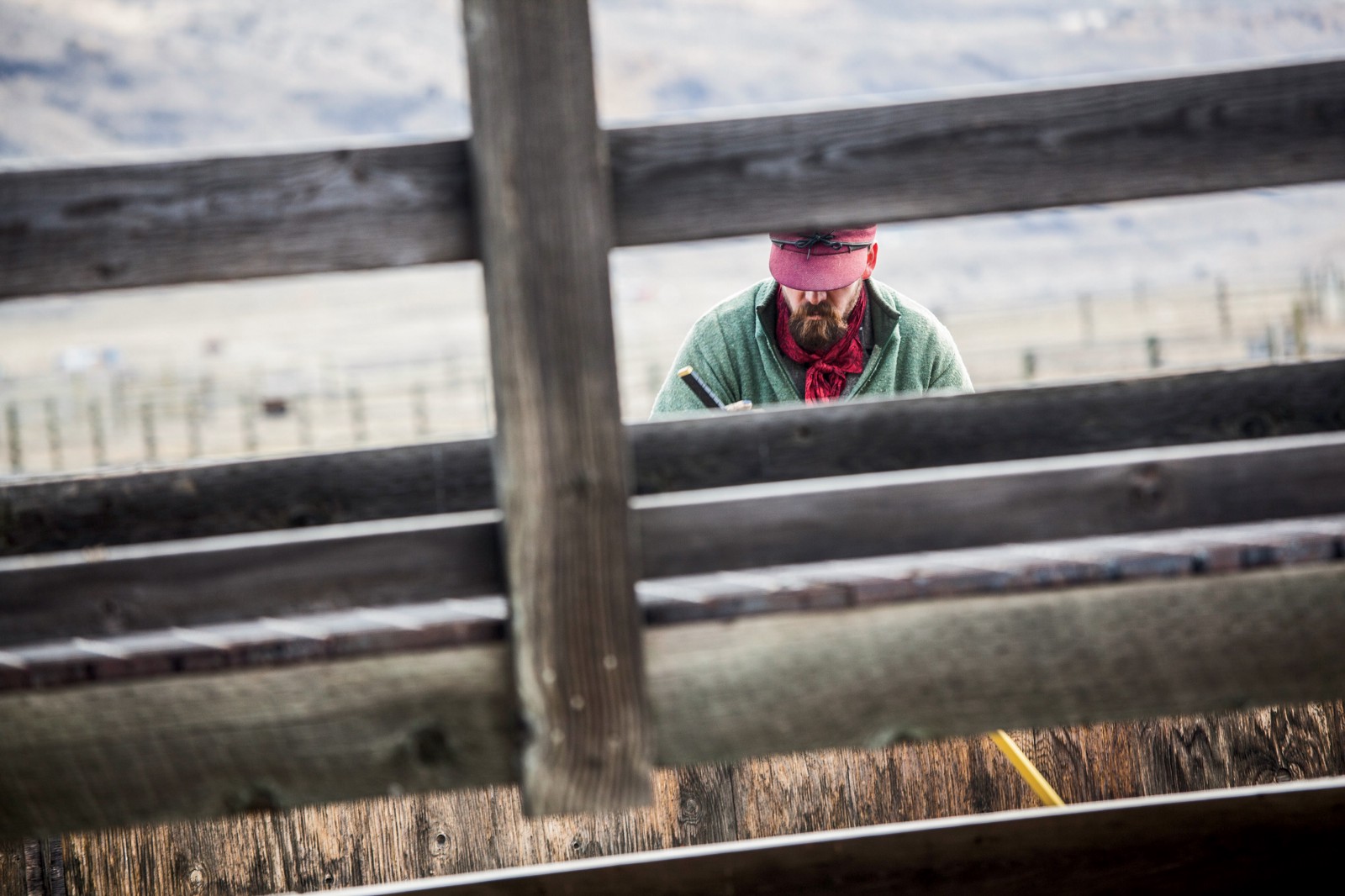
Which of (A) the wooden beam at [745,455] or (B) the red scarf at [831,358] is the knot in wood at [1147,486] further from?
(B) the red scarf at [831,358]

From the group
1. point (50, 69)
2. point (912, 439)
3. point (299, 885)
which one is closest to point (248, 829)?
point (299, 885)

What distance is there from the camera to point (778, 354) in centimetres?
394

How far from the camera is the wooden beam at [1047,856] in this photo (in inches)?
67.6

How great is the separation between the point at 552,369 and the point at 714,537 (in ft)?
1.05

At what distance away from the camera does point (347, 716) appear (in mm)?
1543

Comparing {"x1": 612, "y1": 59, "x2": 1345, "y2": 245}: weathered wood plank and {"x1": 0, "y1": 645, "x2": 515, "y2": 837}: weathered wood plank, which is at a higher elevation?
{"x1": 612, "y1": 59, "x2": 1345, "y2": 245}: weathered wood plank

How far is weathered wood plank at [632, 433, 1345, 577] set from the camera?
1.58 m

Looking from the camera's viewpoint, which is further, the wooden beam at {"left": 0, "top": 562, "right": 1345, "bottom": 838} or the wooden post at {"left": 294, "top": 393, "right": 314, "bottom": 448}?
the wooden post at {"left": 294, "top": 393, "right": 314, "bottom": 448}

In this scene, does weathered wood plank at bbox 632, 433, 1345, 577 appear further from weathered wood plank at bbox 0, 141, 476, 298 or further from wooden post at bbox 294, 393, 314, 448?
wooden post at bbox 294, 393, 314, 448

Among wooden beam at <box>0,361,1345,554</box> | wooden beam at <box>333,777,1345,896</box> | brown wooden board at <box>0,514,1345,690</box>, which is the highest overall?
wooden beam at <box>0,361,1345,554</box>

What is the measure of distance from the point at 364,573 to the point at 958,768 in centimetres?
192

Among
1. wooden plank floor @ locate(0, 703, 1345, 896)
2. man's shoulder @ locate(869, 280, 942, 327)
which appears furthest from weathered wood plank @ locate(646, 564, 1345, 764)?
man's shoulder @ locate(869, 280, 942, 327)

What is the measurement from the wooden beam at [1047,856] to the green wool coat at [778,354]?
2152mm

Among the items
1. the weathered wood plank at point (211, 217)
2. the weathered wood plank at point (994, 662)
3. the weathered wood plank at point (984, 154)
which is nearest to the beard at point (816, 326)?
the weathered wood plank at point (984, 154)
